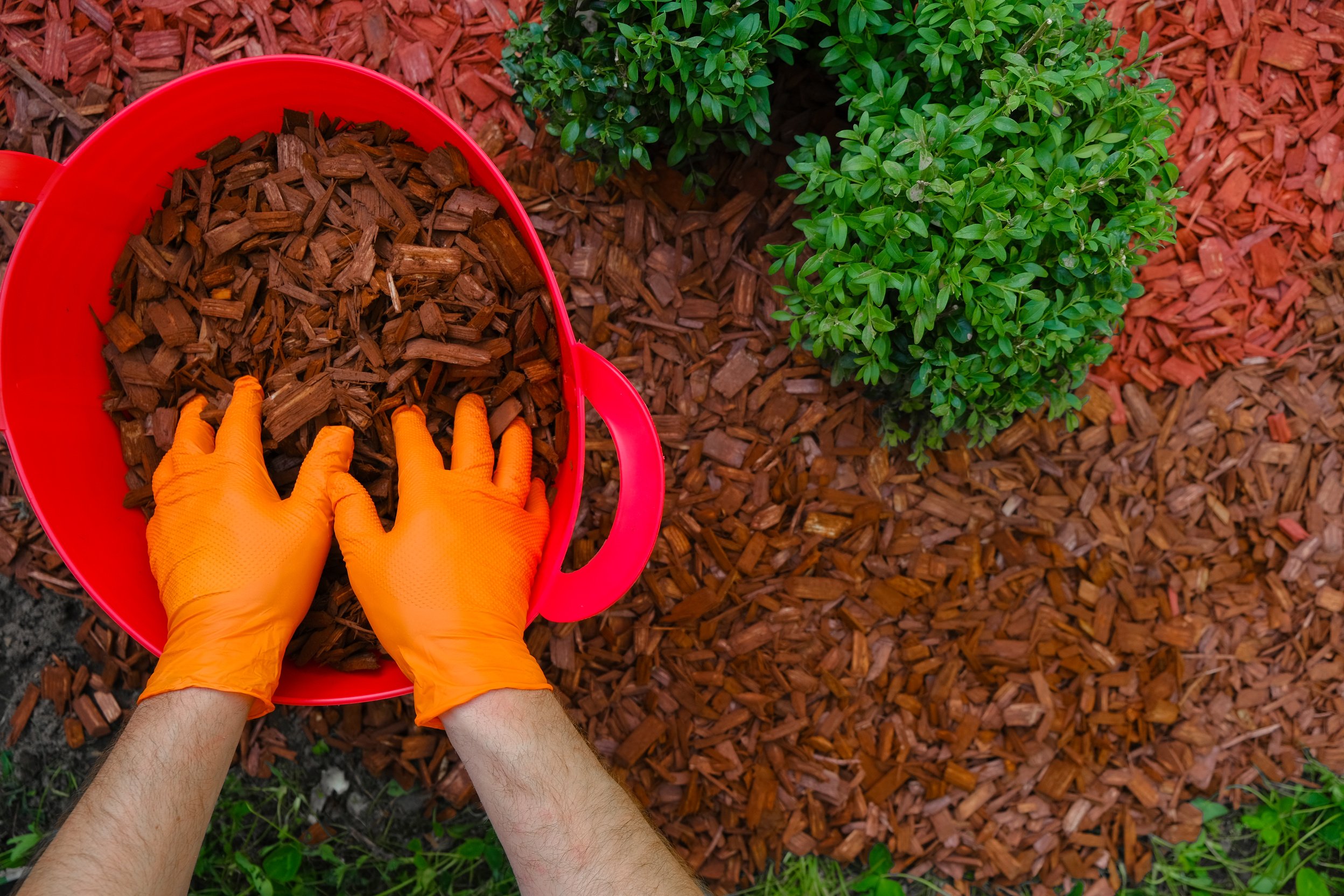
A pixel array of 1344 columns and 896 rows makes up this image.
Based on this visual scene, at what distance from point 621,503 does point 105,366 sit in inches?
53.2

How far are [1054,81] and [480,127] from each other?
1.48 metres

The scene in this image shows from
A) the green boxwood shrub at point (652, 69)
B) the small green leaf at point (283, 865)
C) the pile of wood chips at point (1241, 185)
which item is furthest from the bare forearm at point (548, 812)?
the pile of wood chips at point (1241, 185)

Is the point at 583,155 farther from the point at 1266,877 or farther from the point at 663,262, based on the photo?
the point at 1266,877

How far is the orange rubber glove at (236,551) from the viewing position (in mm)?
1661

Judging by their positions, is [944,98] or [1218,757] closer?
[944,98]

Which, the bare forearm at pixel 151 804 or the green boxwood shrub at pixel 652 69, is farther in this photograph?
the green boxwood shrub at pixel 652 69

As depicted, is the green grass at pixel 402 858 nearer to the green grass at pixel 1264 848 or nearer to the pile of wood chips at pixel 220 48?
the green grass at pixel 1264 848

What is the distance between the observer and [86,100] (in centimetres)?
216

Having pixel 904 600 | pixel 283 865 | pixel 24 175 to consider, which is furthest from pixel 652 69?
pixel 283 865

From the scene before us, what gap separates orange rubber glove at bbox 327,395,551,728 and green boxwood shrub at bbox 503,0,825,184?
0.75 m

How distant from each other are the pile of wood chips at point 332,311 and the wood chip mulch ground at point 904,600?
403mm

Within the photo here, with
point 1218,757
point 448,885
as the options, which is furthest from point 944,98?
point 448,885

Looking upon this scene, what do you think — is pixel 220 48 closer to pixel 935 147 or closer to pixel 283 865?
pixel 935 147

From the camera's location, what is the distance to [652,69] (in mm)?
1694
